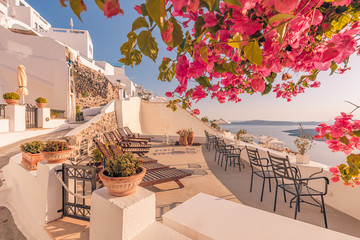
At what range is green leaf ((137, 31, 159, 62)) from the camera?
0.50 metres

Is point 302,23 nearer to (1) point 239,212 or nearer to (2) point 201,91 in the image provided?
(2) point 201,91

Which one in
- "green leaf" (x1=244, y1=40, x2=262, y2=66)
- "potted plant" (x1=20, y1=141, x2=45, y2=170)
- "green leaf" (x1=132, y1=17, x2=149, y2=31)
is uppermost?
"green leaf" (x1=132, y1=17, x2=149, y2=31)

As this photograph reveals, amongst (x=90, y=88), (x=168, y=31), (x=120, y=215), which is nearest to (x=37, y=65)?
(x=90, y=88)

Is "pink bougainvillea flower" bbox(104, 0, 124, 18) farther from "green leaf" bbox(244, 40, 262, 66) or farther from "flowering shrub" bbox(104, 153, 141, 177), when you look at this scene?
"flowering shrub" bbox(104, 153, 141, 177)

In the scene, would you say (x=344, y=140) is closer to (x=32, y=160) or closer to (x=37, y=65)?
(x=32, y=160)

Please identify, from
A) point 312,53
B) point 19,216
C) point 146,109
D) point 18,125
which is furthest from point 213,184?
point 146,109

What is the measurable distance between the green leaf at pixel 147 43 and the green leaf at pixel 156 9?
0.16 meters

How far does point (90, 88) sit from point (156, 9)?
59.9 ft

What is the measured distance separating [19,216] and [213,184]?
13.4 feet

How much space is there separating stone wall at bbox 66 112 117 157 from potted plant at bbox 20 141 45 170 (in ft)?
6.46

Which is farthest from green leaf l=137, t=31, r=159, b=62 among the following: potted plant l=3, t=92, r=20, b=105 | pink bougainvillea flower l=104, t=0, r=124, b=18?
potted plant l=3, t=92, r=20, b=105

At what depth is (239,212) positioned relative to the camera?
6.08 ft

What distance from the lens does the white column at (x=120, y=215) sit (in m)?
1.33

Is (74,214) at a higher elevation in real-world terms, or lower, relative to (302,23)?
lower
